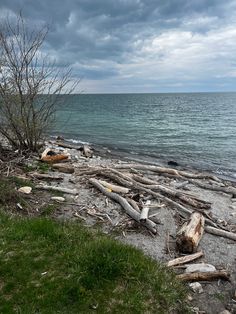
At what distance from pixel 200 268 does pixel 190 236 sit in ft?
3.09

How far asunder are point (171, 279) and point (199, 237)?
8.69 feet

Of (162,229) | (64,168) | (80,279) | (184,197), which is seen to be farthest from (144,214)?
(64,168)

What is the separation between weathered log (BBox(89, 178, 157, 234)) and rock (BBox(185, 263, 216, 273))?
4.82 feet

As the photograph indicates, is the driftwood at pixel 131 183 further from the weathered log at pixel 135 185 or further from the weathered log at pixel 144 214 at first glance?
the weathered log at pixel 144 214

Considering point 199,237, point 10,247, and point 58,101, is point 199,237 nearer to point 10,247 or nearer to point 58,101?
point 10,247

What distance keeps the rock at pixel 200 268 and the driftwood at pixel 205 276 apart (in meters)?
0.14

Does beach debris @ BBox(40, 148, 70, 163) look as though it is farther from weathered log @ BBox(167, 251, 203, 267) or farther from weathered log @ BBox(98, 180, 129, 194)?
weathered log @ BBox(167, 251, 203, 267)

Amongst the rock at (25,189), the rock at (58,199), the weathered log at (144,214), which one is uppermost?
the rock at (25,189)

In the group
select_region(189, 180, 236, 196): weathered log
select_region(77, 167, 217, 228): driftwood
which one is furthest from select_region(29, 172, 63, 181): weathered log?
select_region(189, 180, 236, 196): weathered log

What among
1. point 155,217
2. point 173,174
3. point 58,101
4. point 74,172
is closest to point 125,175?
point 74,172

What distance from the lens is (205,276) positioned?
614 centimetres

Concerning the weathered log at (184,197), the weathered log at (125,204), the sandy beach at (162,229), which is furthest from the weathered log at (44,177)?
the weathered log at (184,197)

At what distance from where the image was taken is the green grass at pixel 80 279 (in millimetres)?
4488

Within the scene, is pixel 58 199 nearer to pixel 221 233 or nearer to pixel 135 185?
pixel 135 185
